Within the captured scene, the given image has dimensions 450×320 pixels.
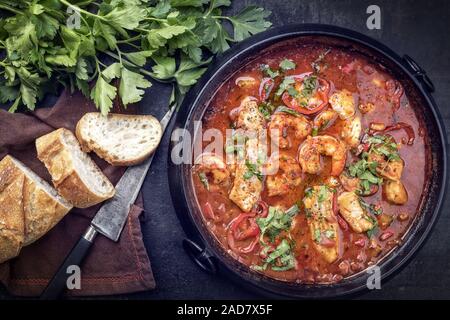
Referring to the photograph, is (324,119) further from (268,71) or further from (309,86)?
(268,71)

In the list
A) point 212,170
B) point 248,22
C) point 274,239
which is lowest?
point 274,239

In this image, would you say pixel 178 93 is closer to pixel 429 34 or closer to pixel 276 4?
pixel 276 4

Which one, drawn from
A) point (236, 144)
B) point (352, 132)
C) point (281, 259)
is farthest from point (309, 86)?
point (281, 259)

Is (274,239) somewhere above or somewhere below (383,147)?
below

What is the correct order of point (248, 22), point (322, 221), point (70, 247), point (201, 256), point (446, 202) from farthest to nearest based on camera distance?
point (446, 202), point (70, 247), point (248, 22), point (322, 221), point (201, 256)

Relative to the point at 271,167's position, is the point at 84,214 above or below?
below
